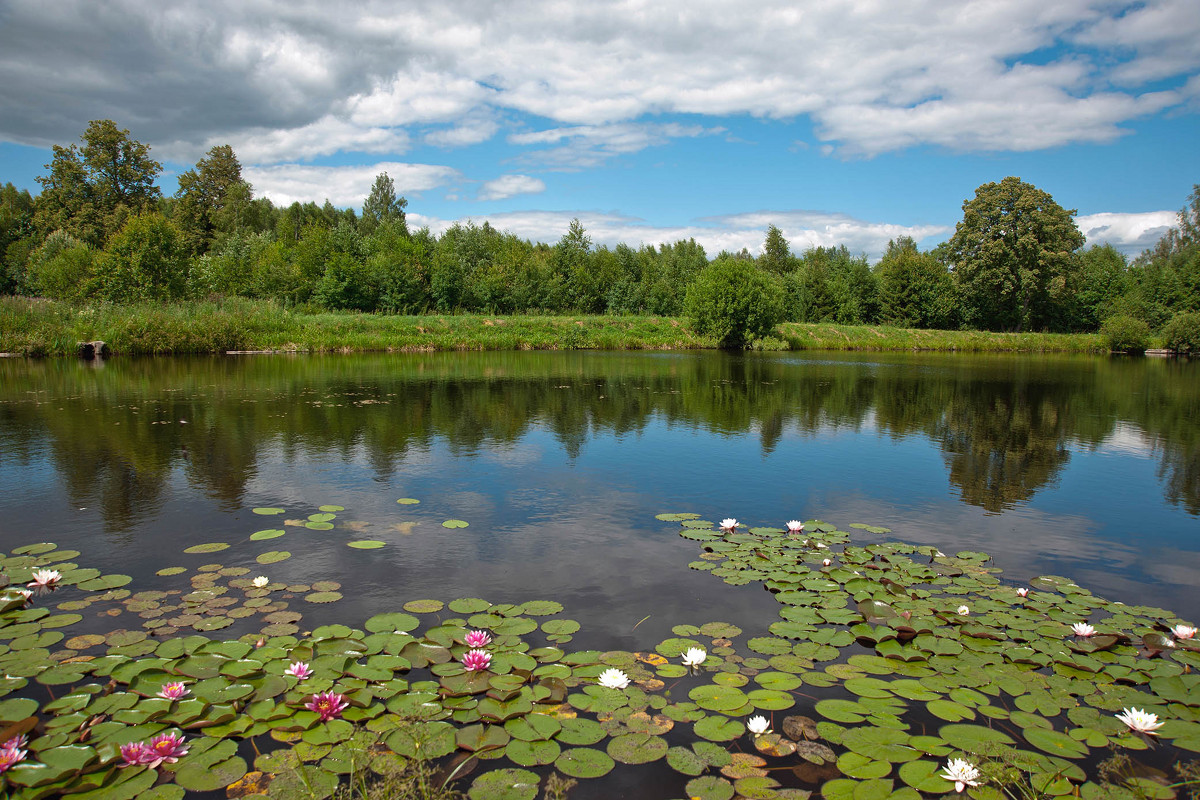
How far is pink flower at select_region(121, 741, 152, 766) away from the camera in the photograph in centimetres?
331

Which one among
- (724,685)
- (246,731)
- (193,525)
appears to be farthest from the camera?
(193,525)

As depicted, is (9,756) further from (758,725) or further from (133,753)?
(758,725)

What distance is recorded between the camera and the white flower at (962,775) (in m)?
3.29

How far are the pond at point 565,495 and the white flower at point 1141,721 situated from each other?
1.96ft

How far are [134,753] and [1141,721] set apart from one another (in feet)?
17.9

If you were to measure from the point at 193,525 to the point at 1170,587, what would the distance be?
9.93 m

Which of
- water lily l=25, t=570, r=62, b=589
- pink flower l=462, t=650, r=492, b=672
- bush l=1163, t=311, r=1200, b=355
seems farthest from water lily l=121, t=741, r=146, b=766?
bush l=1163, t=311, r=1200, b=355

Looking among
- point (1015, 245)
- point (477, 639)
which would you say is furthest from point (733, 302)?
point (477, 639)

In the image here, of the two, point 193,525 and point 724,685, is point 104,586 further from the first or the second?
point 724,685

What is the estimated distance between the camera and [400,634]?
4.77 m

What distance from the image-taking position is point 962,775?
10.8ft

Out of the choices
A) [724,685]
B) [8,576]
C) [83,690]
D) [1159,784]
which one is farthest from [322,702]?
[1159,784]

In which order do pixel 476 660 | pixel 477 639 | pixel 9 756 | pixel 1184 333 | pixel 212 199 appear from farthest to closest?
pixel 212 199 → pixel 1184 333 → pixel 477 639 → pixel 476 660 → pixel 9 756

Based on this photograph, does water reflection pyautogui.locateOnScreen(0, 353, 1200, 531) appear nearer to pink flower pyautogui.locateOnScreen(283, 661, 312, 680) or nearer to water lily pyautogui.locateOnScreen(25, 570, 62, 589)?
water lily pyautogui.locateOnScreen(25, 570, 62, 589)
